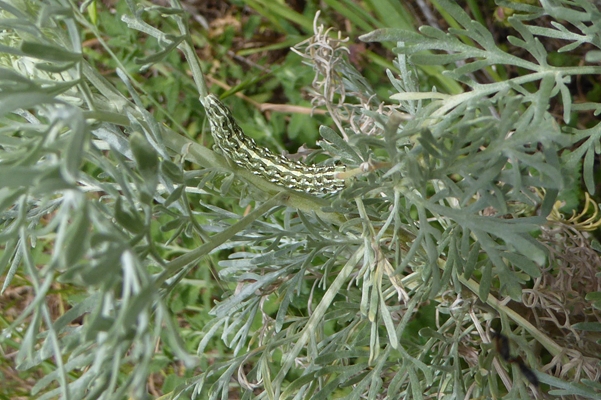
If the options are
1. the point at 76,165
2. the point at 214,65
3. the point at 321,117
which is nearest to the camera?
the point at 76,165

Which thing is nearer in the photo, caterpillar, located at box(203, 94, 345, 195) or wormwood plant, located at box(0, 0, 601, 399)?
wormwood plant, located at box(0, 0, 601, 399)

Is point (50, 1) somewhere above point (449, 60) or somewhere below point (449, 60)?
above

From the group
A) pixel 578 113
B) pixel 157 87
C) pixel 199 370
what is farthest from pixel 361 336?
pixel 157 87

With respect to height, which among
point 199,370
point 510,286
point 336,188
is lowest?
point 199,370

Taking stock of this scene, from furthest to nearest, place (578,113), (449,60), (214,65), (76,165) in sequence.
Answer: (214,65) < (578,113) < (449,60) < (76,165)

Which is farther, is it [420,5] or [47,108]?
[420,5]

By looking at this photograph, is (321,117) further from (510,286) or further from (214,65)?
(510,286)

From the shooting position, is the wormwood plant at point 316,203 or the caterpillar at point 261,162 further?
the caterpillar at point 261,162
